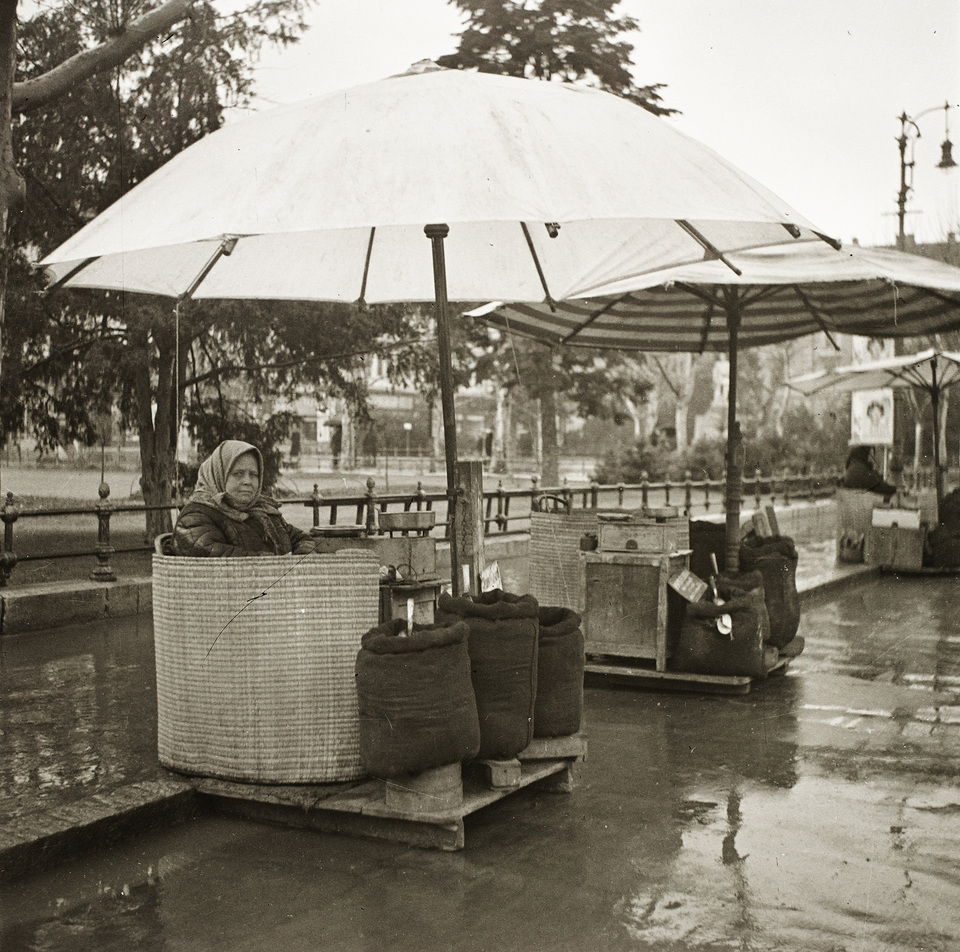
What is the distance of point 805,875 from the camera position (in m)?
4.08

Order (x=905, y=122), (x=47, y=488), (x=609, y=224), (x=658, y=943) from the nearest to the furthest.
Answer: (x=658, y=943)
(x=609, y=224)
(x=47, y=488)
(x=905, y=122)

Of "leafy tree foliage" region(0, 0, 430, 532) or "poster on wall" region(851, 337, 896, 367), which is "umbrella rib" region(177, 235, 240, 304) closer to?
"leafy tree foliage" region(0, 0, 430, 532)

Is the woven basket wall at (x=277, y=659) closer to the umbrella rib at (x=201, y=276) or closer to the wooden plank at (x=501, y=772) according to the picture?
the wooden plank at (x=501, y=772)

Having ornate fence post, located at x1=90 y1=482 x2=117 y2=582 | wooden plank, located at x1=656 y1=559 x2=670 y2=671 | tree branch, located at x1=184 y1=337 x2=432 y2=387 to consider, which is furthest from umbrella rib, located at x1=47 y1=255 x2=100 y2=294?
tree branch, located at x1=184 y1=337 x2=432 y2=387

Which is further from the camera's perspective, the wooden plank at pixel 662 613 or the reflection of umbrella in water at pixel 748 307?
the reflection of umbrella in water at pixel 748 307

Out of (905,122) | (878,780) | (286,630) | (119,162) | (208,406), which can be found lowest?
(878,780)

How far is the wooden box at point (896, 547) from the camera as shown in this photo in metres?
14.5

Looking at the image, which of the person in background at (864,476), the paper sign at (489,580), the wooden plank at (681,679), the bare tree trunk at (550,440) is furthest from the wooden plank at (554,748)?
the bare tree trunk at (550,440)

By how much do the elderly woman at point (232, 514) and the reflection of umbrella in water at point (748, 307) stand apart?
288 centimetres

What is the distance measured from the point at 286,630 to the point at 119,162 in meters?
12.6

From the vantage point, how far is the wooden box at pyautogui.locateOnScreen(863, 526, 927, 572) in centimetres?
1450

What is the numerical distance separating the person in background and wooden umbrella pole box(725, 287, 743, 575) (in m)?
7.80

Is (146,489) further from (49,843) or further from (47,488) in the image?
(49,843)

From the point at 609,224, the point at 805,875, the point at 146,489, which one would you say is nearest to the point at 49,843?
the point at 805,875
